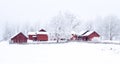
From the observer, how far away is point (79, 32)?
74.6 m

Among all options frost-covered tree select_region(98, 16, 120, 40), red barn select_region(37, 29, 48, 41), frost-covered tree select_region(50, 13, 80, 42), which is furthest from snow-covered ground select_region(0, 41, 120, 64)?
frost-covered tree select_region(98, 16, 120, 40)

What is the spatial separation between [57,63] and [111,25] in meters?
57.1

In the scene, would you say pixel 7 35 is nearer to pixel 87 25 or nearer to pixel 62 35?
pixel 87 25

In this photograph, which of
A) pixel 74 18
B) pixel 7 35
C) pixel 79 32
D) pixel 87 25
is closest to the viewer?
pixel 74 18

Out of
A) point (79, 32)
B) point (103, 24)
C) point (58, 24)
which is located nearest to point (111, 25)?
point (103, 24)

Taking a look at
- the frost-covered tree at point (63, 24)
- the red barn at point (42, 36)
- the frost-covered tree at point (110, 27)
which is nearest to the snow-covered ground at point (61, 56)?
the frost-covered tree at point (63, 24)

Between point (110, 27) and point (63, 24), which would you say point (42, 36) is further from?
point (110, 27)

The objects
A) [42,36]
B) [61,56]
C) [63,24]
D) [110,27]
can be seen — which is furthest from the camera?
[110,27]

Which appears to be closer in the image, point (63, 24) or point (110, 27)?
→ point (63, 24)

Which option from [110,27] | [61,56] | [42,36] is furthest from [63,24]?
[61,56]

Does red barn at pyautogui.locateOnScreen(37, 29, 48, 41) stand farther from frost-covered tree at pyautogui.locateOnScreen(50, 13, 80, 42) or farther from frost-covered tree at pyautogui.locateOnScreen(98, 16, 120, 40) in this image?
frost-covered tree at pyautogui.locateOnScreen(98, 16, 120, 40)

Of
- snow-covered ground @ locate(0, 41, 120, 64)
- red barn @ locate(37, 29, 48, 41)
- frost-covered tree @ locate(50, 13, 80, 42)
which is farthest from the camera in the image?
red barn @ locate(37, 29, 48, 41)

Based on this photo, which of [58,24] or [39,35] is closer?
[58,24]

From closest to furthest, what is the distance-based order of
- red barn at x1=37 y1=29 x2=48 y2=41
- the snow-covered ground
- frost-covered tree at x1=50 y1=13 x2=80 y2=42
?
the snow-covered ground, frost-covered tree at x1=50 y1=13 x2=80 y2=42, red barn at x1=37 y1=29 x2=48 y2=41
